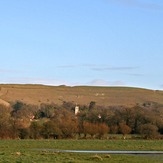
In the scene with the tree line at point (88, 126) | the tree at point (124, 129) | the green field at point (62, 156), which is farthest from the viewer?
the tree at point (124, 129)

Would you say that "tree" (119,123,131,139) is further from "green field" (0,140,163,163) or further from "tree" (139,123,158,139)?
"green field" (0,140,163,163)

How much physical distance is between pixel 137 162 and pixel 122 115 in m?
73.1

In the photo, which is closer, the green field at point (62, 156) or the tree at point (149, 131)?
the green field at point (62, 156)

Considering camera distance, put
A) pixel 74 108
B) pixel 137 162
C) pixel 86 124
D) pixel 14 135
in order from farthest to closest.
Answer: pixel 74 108 < pixel 86 124 < pixel 14 135 < pixel 137 162

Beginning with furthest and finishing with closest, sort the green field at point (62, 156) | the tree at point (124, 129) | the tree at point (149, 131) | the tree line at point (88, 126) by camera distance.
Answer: the tree at point (124, 129), the tree at point (149, 131), the tree line at point (88, 126), the green field at point (62, 156)

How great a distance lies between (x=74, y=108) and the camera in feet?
594

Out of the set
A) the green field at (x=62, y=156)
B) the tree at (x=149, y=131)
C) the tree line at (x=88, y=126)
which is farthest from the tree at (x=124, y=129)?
the green field at (x=62, y=156)

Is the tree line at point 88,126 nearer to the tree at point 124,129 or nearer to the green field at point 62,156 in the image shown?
the tree at point 124,129

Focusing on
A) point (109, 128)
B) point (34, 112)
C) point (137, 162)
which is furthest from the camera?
point (34, 112)

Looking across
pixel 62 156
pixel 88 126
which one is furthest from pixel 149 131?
pixel 62 156

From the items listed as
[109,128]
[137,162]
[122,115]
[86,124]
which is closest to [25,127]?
[86,124]

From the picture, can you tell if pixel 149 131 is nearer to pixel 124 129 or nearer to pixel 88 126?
A: pixel 124 129

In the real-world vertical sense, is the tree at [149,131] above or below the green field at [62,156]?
above

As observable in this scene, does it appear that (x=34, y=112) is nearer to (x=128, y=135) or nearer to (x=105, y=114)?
(x=105, y=114)
